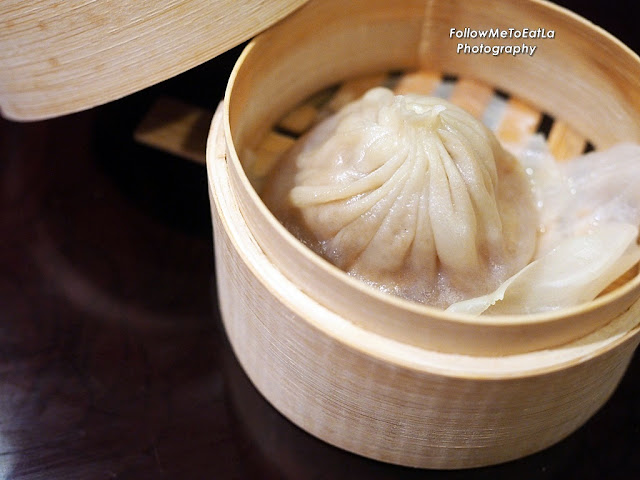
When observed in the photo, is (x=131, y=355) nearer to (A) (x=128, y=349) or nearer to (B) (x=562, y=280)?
(A) (x=128, y=349)

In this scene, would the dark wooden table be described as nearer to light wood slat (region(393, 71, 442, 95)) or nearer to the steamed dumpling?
the steamed dumpling

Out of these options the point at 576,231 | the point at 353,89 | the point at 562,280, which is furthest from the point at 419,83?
the point at 562,280

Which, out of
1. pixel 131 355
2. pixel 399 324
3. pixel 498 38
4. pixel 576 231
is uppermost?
pixel 498 38

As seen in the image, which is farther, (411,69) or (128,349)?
(411,69)

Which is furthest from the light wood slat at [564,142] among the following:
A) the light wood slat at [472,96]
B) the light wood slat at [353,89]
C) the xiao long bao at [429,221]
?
the light wood slat at [353,89]

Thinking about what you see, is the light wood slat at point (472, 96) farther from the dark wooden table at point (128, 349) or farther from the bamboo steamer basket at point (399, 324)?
the dark wooden table at point (128, 349)

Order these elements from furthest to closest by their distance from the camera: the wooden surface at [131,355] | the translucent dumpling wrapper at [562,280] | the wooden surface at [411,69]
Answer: the wooden surface at [131,355] < the translucent dumpling wrapper at [562,280] < the wooden surface at [411,69]
